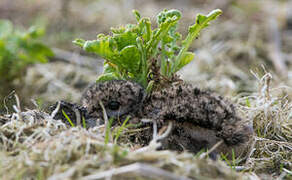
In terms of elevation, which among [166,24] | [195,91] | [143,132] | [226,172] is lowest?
[226,172]

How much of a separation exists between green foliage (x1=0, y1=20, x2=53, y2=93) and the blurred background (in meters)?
0.22

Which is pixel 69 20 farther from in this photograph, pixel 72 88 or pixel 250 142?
pixel 250 142

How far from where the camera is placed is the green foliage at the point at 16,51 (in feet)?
19.1

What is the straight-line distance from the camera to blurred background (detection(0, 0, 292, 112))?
630 centimetres

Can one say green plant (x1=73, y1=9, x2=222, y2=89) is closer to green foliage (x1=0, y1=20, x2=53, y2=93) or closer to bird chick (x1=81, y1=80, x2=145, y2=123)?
bird chick (x1=81, y1=80, x2=145, y2=123)

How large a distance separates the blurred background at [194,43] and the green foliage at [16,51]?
22cm

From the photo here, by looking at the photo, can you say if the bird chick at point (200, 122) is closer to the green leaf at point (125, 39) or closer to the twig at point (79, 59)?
→ the green leaf at point (125, 39)

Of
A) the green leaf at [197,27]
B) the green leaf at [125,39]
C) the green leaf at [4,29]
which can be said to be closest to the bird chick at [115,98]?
the green leaf at [125,39]

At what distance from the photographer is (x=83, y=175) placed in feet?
6.95

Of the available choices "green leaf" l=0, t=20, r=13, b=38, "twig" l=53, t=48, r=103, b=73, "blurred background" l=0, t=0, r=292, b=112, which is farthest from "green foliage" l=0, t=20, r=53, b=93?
"twig" l=53, t=48, r=103, b=73

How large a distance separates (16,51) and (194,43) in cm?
400

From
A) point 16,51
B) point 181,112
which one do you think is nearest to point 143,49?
point 181,112

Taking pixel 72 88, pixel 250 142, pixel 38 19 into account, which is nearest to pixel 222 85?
pixel 72 88

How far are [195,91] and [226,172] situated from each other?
0.73 m
